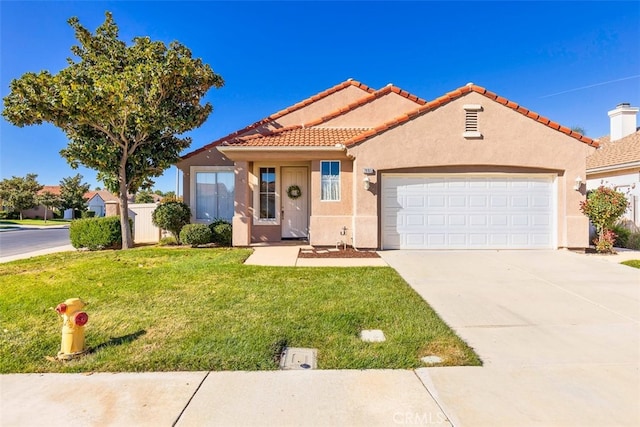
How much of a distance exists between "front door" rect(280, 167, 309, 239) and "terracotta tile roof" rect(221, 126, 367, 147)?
142 cm

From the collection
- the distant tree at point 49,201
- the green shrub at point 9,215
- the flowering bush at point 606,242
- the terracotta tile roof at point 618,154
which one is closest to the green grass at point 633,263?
the flowering bush at point 606,242

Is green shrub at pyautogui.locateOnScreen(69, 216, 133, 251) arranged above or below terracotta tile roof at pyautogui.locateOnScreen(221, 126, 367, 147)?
below

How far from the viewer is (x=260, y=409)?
9.48ft

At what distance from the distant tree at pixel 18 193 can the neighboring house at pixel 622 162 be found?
58049 mm

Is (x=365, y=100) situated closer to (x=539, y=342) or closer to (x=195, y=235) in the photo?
(x=195, y=235)

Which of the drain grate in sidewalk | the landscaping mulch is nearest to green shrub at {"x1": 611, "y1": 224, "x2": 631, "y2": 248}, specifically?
the landscaping mulch

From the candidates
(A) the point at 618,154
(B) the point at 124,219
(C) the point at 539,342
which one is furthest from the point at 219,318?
(A) the point at 618,154

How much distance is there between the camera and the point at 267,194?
518 inches

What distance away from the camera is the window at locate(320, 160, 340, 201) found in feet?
37.1

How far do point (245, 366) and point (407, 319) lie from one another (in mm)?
2506

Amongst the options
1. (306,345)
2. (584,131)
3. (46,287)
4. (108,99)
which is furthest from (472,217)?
(584,131)

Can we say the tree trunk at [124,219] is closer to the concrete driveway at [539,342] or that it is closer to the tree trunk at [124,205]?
the tree trunk at [124,205]

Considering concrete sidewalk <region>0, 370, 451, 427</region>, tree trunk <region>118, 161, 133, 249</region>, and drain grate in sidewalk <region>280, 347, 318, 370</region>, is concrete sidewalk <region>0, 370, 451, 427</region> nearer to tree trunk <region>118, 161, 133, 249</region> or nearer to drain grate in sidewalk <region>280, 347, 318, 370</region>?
drain grate in sidewalk <region>280, 347, 318, 370</region>

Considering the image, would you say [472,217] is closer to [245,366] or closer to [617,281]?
[617,281]
